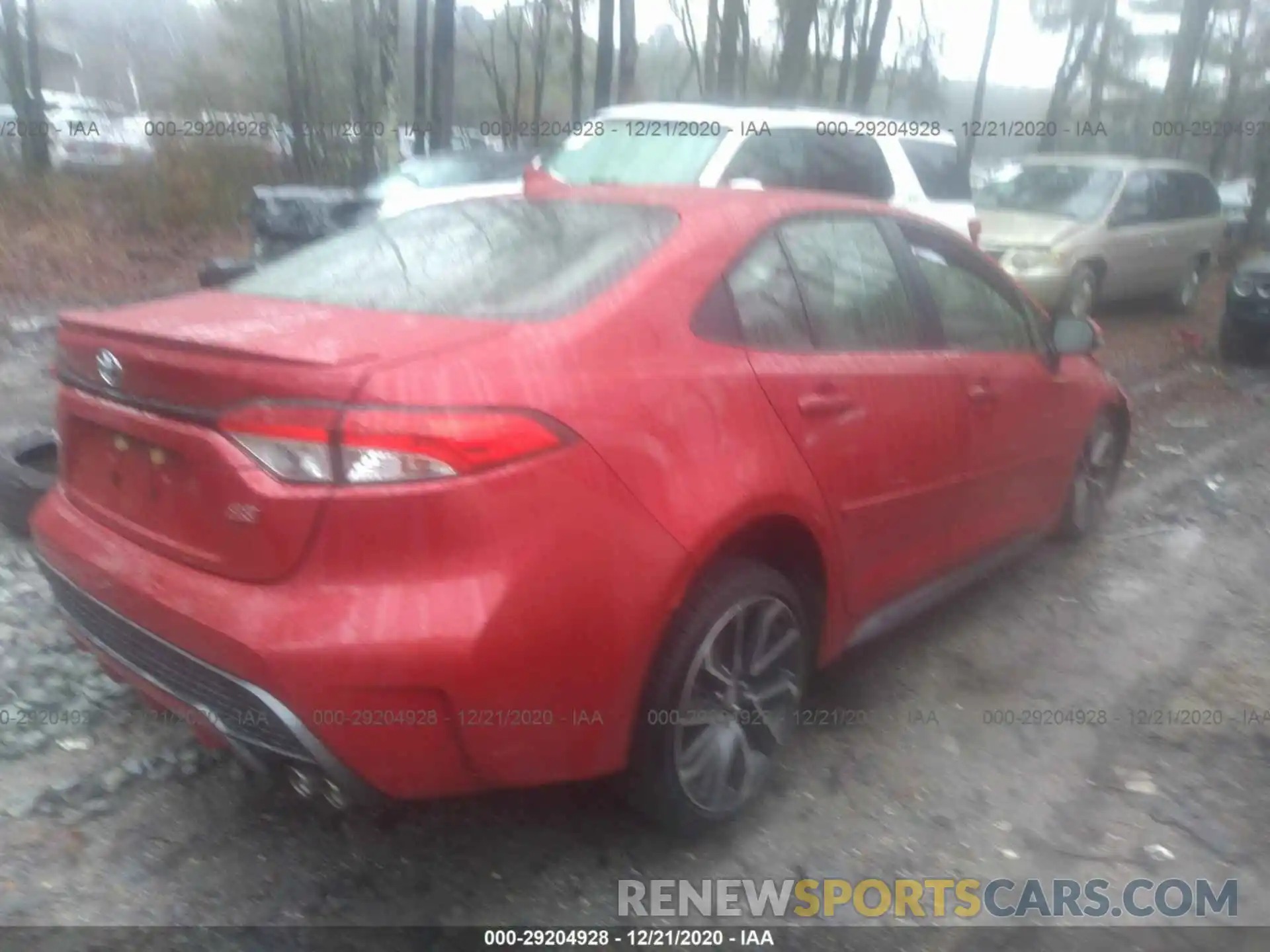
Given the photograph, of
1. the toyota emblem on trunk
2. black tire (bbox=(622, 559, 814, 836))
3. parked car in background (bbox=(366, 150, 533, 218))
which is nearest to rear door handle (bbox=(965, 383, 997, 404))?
black tire (bbox=(622, 559, 814, 836))

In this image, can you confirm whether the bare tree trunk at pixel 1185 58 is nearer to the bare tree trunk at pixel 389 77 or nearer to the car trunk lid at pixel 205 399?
the bare tree trunk at pixel 389 77

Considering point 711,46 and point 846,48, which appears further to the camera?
point 711,46

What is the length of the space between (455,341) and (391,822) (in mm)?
1401

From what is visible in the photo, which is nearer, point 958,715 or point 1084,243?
point 958,715

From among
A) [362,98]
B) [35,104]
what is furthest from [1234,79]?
[35,104]

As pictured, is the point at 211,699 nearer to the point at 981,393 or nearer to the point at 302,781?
the point at 302,781

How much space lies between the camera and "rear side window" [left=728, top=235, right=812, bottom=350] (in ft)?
10.1

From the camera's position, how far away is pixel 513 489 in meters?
2.39

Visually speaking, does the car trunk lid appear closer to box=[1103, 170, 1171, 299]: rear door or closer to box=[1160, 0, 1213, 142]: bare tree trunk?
box=[1103, 170, 1171, 299]: rear door

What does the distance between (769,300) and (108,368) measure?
1.70 m

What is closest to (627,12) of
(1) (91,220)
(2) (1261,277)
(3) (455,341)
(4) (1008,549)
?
(1) (91,220)

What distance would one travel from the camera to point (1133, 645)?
4.45 metres

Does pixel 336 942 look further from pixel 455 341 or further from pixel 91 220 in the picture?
pixel 91 220

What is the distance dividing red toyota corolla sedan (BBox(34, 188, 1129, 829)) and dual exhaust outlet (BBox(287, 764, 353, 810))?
11mm
